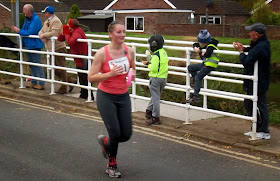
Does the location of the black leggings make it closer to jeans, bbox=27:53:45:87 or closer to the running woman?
the running woman

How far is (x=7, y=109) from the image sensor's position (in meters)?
11.5

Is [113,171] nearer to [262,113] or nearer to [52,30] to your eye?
[262,113]

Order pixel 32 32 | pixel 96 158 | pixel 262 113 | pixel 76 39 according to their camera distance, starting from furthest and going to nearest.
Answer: pixel 32 32
pixel 76 39
pixel 262 113
pixel 96 158

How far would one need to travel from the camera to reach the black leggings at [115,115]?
6750 millimetres

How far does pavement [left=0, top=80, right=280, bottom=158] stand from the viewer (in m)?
8.33

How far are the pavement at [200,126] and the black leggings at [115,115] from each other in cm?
219

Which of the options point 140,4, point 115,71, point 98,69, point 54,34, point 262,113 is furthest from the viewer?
point 140,4

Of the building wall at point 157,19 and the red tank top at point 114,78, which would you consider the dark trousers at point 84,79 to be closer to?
the red tank top at point 114,78

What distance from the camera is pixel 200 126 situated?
9.54 m

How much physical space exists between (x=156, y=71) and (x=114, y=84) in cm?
276

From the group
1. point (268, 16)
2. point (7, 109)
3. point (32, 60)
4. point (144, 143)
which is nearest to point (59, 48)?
point (32, 60)

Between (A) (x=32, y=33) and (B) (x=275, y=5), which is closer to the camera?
(A) (x=32, y=33)

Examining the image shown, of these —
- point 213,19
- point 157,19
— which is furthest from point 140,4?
point 213,19

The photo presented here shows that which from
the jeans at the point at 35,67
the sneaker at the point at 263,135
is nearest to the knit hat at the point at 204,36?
the sneaker at the point at 263,135
